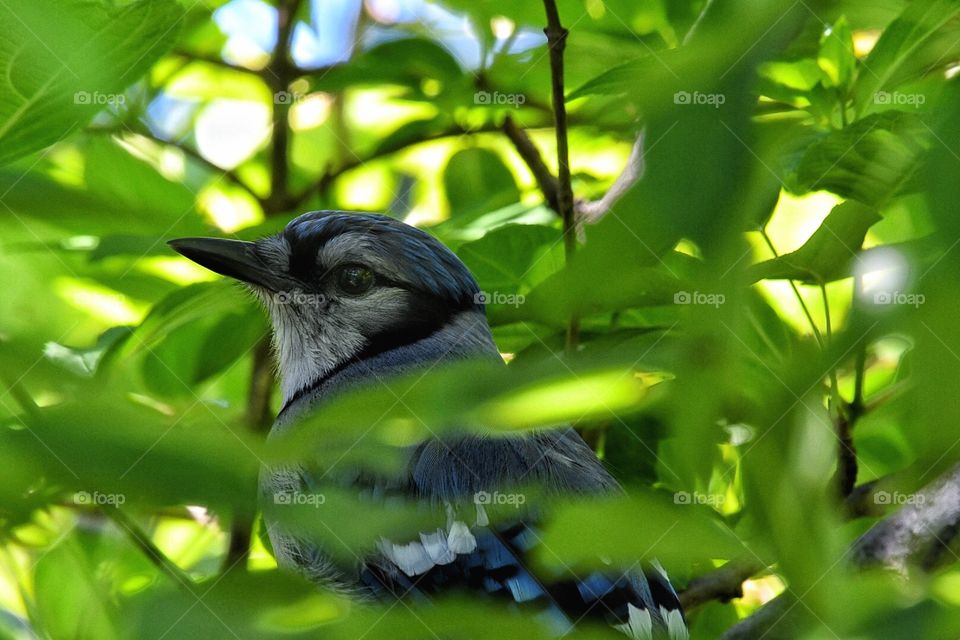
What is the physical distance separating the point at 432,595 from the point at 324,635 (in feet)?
3.77

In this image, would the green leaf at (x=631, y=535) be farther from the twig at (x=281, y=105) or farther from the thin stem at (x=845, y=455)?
the twig at (x=281, y=105)

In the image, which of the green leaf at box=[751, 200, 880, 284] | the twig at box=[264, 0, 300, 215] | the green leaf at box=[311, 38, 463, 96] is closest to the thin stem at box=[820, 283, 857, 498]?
the green leaf at box=[751, 200, 880, 284]

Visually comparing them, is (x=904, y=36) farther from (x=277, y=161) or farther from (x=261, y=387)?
(x=261, y=387)

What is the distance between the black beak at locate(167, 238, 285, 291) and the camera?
1.98m

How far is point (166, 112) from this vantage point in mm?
2879

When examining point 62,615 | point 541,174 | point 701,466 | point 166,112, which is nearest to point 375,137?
point 166,112

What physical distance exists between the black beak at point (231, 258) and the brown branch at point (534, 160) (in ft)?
2.11

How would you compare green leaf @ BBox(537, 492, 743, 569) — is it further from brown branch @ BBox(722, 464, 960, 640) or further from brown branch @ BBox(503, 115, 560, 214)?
brown branch @ BBox(503, 115, 560, 214)

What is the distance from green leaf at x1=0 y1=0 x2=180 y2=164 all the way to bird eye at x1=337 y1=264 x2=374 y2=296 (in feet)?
5.14

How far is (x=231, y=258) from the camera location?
2.22m

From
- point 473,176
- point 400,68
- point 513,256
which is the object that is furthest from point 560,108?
point 473,176

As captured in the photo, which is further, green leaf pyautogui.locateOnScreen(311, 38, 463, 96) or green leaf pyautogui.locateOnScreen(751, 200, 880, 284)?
green leaf pyautogui.locateOnScreen(311, 38, 463, 96)

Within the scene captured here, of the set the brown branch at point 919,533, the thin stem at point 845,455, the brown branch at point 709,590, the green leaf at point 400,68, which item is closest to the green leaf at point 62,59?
the brown branch at point 919,533

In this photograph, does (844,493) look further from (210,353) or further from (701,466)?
(210,353)
